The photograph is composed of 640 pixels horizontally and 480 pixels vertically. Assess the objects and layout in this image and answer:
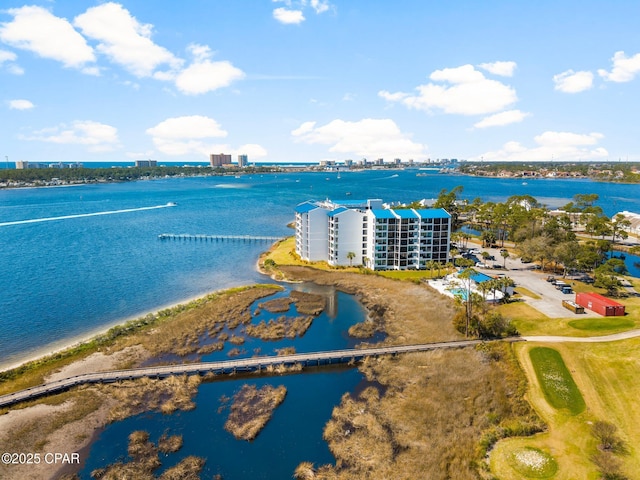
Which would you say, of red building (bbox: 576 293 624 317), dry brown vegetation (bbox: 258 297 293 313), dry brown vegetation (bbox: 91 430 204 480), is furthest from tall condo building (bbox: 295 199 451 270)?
dry brown vegetation (bbox: 91 430 204 480)

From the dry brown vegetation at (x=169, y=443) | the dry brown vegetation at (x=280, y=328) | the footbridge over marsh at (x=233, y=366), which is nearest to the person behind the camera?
the dry brown vegetation at (x=169, y=443)

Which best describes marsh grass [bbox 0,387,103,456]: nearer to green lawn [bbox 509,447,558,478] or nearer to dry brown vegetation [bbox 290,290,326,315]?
dry brown vegetation [bbox 290,290,326,315]

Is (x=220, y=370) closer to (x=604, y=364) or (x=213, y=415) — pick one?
(x=213, y=415)

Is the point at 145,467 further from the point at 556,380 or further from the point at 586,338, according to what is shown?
the point at 586,338

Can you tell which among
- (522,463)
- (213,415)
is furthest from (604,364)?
(213,415)

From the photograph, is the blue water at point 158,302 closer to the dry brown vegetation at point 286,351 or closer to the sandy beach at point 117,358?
the dry brown vegetation at point 286,351

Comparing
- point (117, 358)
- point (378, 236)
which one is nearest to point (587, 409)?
point (378, 236)

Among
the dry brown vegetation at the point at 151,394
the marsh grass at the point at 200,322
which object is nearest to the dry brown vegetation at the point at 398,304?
the marsh grass at the point at 200,322
